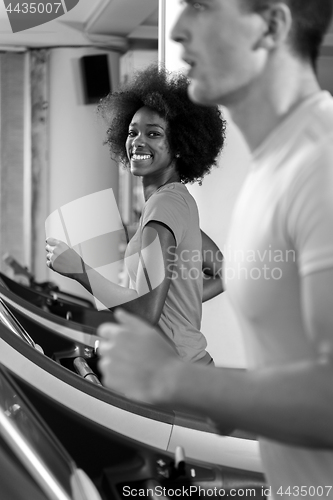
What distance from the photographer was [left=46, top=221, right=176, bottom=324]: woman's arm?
1488mm

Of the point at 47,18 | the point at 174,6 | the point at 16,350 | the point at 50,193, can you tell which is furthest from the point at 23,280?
the point at 16,350

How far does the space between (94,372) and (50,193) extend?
420 centimetres

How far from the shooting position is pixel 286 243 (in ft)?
1.77

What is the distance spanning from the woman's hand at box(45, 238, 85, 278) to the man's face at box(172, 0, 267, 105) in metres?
0.99

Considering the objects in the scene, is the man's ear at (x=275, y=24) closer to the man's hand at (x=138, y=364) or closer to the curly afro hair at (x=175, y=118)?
the man's hand at (x=138, y=364)

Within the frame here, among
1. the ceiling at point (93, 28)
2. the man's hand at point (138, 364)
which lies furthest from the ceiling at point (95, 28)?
the man's hand at point (138, 364)

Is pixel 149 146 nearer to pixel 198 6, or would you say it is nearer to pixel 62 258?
pixel 62 258

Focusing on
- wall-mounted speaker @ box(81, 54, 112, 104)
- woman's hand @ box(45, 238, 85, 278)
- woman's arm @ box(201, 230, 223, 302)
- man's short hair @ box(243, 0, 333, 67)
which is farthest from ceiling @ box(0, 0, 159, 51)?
man's short hair @ box(243, 0, 333, 67)

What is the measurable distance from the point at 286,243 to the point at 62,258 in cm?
108

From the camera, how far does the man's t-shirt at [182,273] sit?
1.58 meters

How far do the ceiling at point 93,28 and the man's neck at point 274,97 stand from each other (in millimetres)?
4276

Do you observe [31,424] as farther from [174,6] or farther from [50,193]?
[50,193]

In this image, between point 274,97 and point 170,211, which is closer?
point 274,97

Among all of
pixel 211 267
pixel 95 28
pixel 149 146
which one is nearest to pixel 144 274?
pixel 149 146
